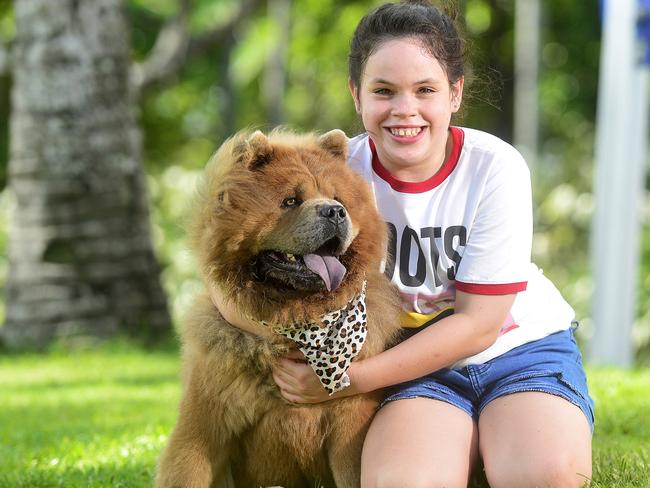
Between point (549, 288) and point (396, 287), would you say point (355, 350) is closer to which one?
point (396, 287)

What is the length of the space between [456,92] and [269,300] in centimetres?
114

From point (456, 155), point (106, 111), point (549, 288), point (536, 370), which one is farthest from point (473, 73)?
point (106, 111)

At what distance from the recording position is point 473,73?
3938 mm

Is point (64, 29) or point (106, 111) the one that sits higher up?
point (64, 29)

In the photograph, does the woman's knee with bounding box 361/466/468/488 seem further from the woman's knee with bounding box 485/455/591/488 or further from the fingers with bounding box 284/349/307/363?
the fingers with bounding box 284/349/307/363

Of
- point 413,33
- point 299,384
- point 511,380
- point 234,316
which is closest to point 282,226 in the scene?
point 234,316

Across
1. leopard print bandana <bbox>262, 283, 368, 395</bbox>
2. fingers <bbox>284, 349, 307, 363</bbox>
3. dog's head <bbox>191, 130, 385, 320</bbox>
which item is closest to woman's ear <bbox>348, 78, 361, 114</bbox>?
dog's head <bbox>191, 130, 385, 320</bbox>

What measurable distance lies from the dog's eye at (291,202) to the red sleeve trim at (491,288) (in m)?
0.70

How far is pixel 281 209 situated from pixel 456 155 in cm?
82

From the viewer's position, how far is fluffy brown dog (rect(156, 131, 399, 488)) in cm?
308

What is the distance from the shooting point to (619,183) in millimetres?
7871

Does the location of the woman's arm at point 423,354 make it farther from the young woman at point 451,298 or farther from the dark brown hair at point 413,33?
the dark brown hair at point 413,33

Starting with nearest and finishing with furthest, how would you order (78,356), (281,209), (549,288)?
1. (281,209)
2. (549,288)
3. (78,356)

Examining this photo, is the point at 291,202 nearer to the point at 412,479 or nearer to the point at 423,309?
the point at 423,309
